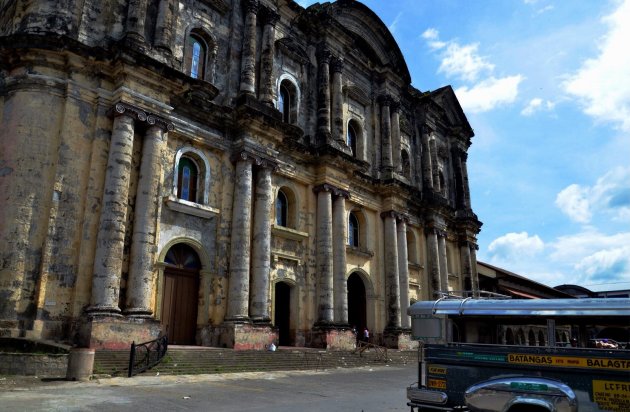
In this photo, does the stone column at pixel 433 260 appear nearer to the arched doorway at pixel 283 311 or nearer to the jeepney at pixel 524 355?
the arched doorway at pixel 283 311

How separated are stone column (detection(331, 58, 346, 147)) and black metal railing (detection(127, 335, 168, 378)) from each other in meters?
14.4

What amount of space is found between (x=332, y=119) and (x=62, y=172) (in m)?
14.1

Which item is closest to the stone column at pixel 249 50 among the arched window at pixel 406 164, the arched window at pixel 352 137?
the arched window at pixel 352 137

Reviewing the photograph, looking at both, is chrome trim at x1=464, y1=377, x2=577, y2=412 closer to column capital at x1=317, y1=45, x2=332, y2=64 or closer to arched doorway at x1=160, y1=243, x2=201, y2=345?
arched doorway at x1=160, y1=243, x2=201, y2=345

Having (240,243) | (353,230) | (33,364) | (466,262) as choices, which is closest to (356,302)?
(353,230)

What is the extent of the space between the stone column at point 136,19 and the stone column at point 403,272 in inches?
672

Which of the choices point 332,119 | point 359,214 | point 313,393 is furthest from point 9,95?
point 359,214

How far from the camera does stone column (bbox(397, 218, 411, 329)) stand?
27062mm

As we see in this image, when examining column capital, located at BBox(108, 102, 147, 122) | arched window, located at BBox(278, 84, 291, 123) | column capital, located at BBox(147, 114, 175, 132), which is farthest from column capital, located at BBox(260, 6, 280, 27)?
column capital, located at BBox(108, 102, 147, 122)

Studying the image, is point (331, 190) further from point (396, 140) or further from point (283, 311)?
point (396, 140)

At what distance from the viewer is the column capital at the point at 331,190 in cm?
2353

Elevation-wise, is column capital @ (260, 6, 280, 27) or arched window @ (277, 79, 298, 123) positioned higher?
column capital @ (260, 6, 280, 27)

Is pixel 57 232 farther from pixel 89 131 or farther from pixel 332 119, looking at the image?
pixel 332 119

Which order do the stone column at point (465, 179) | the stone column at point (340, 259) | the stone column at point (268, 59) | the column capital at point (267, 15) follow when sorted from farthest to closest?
the stone column at point (465, 179)
the stone column at point (340, 259)
the column capital at point (267, 15)
the stone column at point (268, 59)
